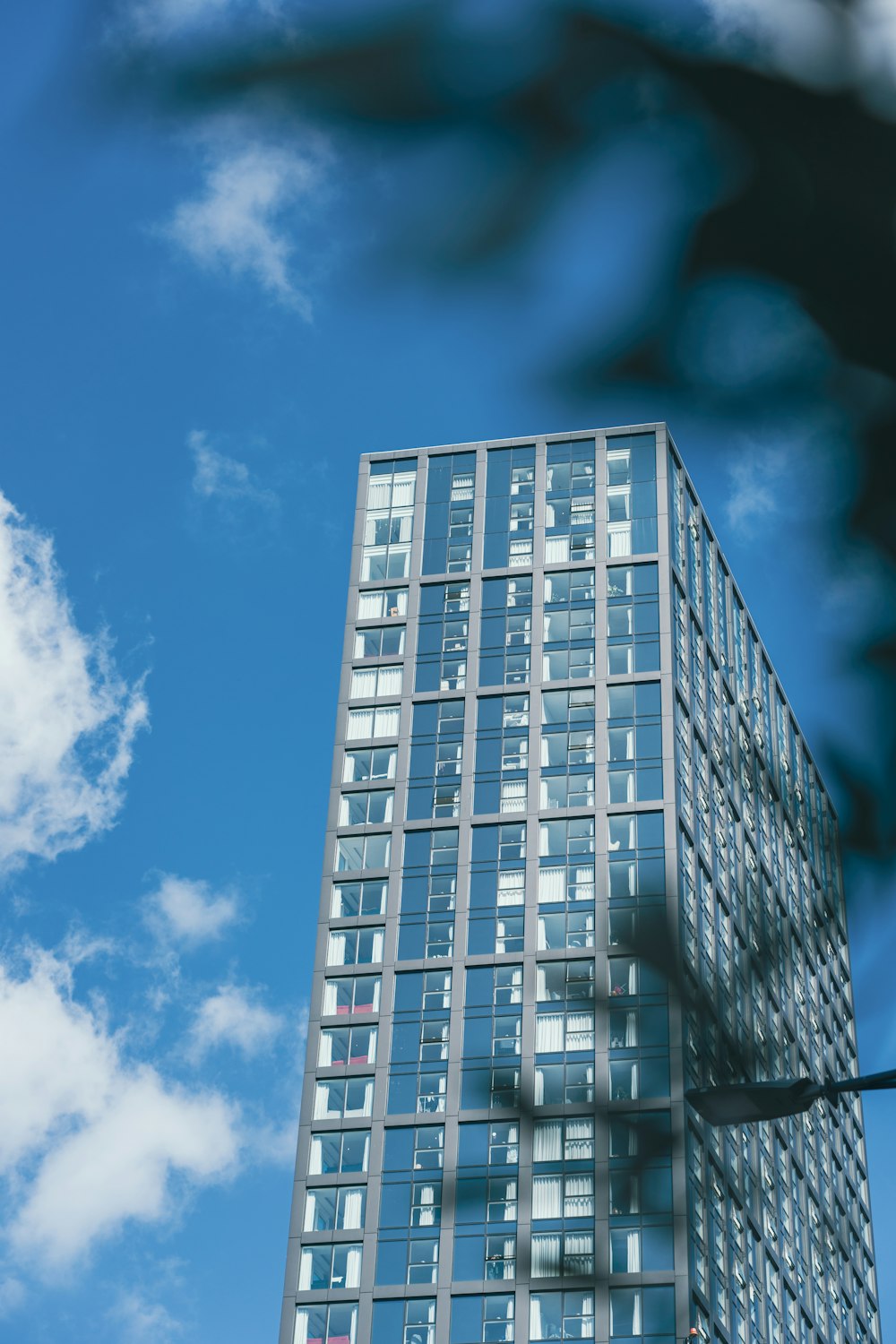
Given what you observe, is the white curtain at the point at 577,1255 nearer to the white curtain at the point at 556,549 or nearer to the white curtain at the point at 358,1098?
the white curtain at the point at 358,1098

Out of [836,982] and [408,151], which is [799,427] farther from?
[836,982]

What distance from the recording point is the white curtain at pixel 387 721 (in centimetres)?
5522

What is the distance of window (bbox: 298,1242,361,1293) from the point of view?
153 feet

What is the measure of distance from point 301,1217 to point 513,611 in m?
18.8

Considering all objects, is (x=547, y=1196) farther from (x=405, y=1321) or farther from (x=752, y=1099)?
(x=405, y=1321)

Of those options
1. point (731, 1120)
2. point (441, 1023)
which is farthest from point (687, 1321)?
point (731, 1120)

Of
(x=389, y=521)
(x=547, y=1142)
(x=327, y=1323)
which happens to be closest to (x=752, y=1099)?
(x=547, y=1142)

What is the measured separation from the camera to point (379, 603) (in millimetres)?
58000

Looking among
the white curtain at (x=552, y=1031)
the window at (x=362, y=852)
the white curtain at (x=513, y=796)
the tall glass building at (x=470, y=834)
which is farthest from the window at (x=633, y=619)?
the white curtain at (x=552, y=1031)

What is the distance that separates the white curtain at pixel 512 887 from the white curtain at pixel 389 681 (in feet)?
24.1

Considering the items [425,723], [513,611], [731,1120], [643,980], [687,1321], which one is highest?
[513,611]

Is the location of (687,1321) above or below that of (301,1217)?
below

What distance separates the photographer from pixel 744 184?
5.34ft

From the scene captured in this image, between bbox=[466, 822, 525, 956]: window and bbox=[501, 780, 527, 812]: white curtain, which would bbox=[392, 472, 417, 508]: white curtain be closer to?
bbox=[501, 780, 527, 812]: white curtain
